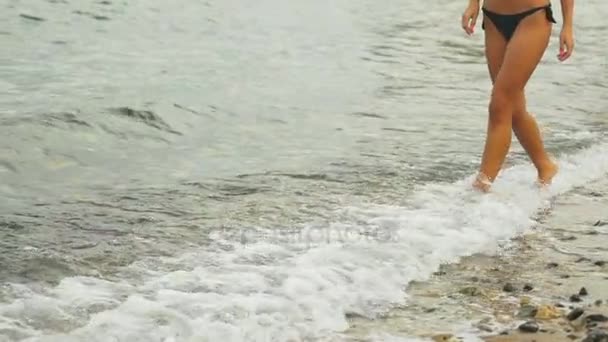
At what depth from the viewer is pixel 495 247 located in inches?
265

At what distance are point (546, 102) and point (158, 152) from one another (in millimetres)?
4637

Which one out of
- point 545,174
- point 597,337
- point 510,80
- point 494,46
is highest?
point 494,46

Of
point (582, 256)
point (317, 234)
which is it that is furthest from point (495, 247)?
point (317, 234)

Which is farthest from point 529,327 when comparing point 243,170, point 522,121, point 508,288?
point 243,170

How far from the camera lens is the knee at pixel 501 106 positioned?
7.61 meters

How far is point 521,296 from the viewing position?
5.75 meters

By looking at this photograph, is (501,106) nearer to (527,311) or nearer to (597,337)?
(527,311)

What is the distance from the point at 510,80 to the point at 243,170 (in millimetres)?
2245

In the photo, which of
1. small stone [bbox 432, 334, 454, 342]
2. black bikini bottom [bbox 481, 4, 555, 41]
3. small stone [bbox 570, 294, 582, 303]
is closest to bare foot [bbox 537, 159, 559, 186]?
black bikini bottom [bbox 481, 4, 555, 41]

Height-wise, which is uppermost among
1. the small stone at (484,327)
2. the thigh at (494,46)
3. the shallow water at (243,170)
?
the thigh at (494,46)

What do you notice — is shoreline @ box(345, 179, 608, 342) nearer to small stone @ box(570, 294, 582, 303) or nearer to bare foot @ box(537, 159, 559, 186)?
small stone @ box(570, 294, 582, 303)

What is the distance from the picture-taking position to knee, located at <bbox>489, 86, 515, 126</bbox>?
761cm

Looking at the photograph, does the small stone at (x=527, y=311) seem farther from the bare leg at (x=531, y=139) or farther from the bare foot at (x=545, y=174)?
the bare foot at (x=545, y=174)

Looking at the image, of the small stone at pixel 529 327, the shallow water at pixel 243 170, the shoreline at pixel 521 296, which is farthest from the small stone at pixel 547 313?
the shallow water at pixel 243 170
